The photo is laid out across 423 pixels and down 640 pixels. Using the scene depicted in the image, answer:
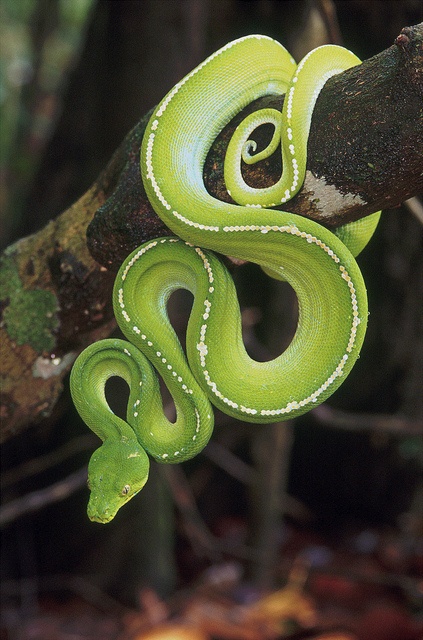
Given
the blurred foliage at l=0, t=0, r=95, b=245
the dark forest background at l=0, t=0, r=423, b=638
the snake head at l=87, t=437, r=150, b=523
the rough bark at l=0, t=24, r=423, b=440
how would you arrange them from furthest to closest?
the blurred foliage at l=0, t=0, r=95, b=245
the dark forest background at l=0, t=0, r=423, b=638
the snake head at l=87, t=437, r=150, b=523
the rough bark at l=0, t=24, r=423, b=440

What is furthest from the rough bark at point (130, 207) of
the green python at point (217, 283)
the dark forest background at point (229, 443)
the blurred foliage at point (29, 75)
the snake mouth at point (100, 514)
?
the blurred foliage at point (29, 75)

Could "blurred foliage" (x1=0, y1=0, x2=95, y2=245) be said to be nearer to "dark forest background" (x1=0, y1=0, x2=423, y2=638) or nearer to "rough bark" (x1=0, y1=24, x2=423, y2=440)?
"dark forest background" (x1=0, y1=0, x2=423, y2=638)

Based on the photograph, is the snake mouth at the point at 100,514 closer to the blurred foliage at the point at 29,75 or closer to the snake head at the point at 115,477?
the snake head at the point at 115,477

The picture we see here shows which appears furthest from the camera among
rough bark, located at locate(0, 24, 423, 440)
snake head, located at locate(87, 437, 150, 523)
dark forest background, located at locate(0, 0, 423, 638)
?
dark forest background, located at locate(0, 0, 423, 638)

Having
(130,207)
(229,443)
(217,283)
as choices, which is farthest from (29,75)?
(217,283)

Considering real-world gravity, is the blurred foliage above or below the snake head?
above

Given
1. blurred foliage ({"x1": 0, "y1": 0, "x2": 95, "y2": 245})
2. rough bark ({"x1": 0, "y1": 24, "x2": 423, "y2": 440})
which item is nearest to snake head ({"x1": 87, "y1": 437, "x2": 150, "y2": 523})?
rough bark ({"x1": 0, "y1": 24, "x2": 423, "y2": 440})

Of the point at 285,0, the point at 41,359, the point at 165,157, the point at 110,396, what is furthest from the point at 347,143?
the point at 285,0
